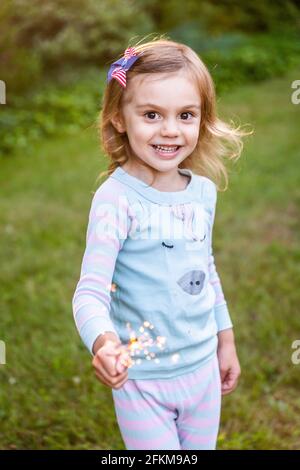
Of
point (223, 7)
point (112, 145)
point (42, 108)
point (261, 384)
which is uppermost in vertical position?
point (223, 7)

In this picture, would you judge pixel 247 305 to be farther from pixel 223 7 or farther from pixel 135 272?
pixel 223 7

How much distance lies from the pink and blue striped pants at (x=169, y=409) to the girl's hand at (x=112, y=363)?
1.13 ft

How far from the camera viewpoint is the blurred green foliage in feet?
25.3

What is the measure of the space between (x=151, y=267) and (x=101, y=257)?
139 mm

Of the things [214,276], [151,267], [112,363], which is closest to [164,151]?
[151,267]

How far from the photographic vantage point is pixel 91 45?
9547mm

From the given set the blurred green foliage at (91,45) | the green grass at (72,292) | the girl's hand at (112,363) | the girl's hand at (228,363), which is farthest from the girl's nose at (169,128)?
the blurred green foliage at (91,45)

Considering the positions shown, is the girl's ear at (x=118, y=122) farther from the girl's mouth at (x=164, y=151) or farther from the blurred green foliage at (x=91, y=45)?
the blurred green foliage at (x=91, y=45)

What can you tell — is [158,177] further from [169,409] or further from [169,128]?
[169,409]

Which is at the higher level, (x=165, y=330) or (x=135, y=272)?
(x=135, y=272)

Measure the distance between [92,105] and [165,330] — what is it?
22.0ft

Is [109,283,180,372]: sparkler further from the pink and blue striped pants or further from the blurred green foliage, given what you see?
the blurred green foliage

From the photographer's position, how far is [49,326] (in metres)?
3.31

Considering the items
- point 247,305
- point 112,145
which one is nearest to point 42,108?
point 247,305
